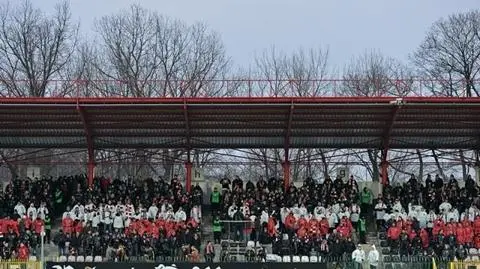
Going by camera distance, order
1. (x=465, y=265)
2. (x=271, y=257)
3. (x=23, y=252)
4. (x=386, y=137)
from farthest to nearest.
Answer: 1. (x=386, y=137)
2. (x=23, y=252)
3. (x=271, y=257)
4. (x=465, y=265)

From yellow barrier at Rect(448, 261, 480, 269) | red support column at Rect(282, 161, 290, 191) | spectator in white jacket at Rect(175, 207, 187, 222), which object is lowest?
yellow barrier at Rect(448, 261, 480, 269)

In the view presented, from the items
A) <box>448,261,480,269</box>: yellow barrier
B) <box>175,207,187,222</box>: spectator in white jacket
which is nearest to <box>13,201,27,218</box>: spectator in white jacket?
<box>175,207,187,222</box>: spectator in white jacket

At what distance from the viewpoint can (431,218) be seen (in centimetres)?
3431

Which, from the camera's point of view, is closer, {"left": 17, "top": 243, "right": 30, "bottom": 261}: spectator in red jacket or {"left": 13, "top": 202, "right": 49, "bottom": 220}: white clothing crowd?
{"left": 17, "top": 243, "right": 30, "bottom": 261}: spectator in red jacket

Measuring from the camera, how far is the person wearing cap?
30.0 metres

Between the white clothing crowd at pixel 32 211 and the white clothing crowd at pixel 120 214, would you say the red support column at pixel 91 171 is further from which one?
the white clothing crowd at pixel 32 211

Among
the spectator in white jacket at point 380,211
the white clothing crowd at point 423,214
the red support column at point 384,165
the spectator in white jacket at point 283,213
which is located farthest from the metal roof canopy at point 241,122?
the spectator in white jacket at point 283,213

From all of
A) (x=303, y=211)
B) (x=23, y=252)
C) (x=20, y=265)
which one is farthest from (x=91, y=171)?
(x=303, y=211)

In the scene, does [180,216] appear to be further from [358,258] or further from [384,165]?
[384,165]

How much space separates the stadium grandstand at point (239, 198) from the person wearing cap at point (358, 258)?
2.2 inches

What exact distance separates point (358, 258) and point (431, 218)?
5669mm

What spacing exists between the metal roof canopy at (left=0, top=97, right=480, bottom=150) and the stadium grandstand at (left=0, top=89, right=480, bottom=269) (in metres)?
0.07

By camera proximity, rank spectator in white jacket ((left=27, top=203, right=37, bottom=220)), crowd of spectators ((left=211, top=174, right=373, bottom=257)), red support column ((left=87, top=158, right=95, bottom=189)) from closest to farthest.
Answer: crowd of spectators ((left=211, top=174, right=373, bottom=257))
spectator in white jacket ((left=27, top=203, right=37, bottom=220))
red support column ((left=87, top=158, right=95, bottom=189))

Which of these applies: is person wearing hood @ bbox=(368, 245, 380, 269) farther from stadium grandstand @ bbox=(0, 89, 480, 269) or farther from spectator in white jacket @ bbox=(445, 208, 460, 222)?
spectator in white jacket @ bbox=(445, 208, 460, 222)
